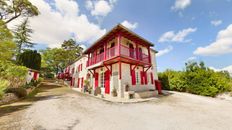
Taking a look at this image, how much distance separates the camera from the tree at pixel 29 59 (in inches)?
743

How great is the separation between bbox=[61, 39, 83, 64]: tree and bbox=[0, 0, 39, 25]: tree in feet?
55.9

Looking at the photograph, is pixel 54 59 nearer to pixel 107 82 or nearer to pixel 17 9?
pixel 17 9

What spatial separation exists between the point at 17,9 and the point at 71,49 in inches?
755

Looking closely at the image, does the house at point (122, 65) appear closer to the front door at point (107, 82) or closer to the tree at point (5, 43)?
the front door at point (107, 82)

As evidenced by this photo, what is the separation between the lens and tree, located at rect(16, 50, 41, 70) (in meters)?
18.9

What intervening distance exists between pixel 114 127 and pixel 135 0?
9.95 meters

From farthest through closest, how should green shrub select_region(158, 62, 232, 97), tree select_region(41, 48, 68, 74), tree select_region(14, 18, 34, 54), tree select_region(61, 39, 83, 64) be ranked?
tree select_region(61, 39, 83, 64), tree select_region(41, 48, 68, 74), tree select_region(14, 18, 34, 54), green shrub select_region(158, 62, 232, 97)

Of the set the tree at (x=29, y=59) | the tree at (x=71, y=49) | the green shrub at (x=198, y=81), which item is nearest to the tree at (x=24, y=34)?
the tree at (x=71, y=49)

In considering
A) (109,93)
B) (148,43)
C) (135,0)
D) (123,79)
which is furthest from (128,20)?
(109,93)

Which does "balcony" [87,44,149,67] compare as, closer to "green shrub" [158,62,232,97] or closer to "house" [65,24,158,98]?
"house" [65,24,158,98]

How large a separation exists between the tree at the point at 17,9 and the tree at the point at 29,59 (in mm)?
7047

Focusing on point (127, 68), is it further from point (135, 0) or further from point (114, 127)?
point (114, 127)

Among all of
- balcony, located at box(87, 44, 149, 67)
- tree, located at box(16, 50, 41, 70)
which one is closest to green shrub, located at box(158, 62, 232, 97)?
balcony, located at box(87, 44, 149, 67)

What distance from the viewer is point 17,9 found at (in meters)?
13.8
